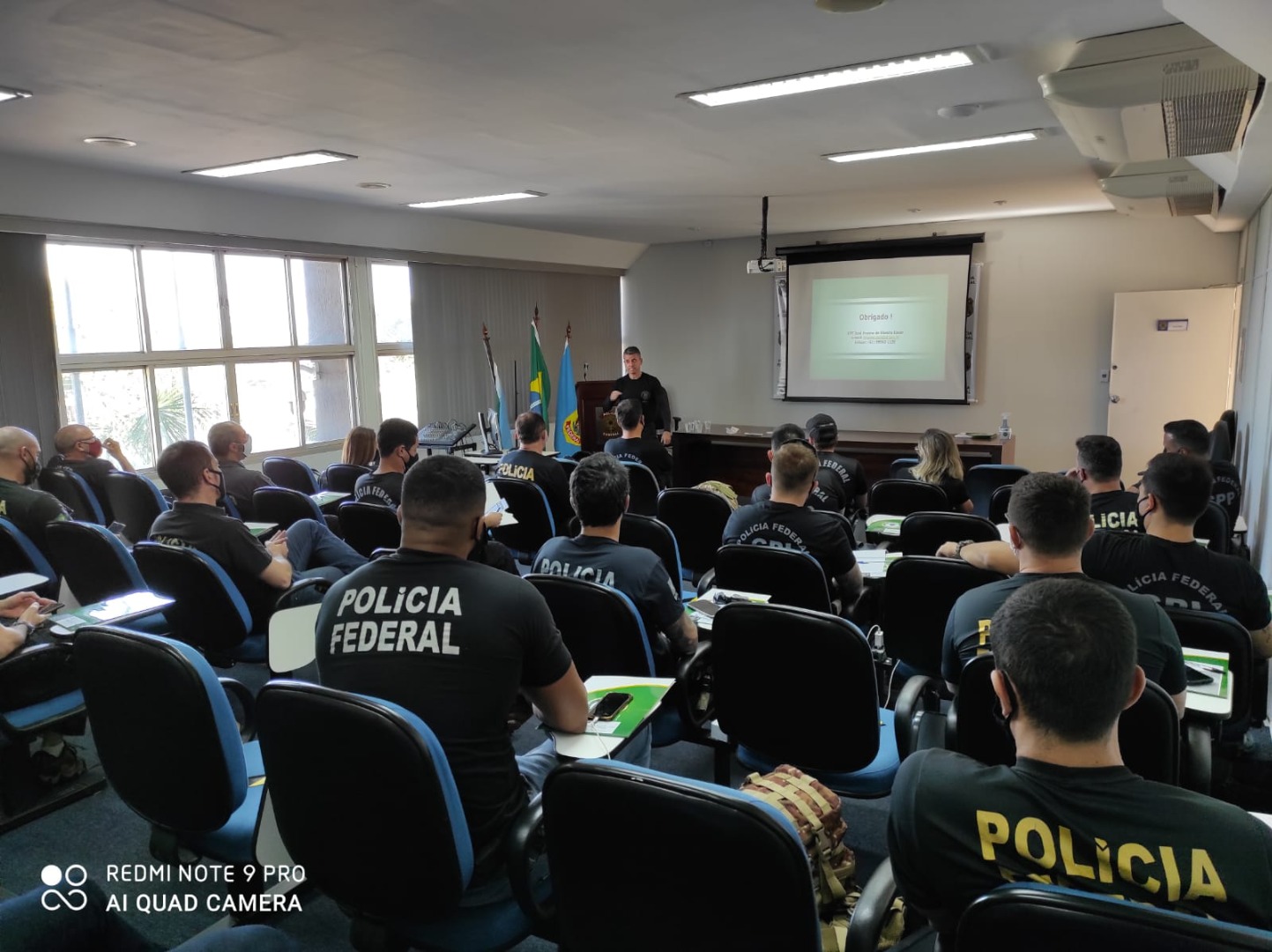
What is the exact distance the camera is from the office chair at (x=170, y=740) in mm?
1785

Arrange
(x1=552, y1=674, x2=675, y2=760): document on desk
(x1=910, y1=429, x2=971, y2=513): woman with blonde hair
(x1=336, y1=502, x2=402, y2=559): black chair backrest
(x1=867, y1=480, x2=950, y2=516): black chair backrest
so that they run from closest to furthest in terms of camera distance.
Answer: (x1=552, y1=674, x2=675, y2=760): document on desk, (x1=336, y1=502, x2=402, y2=559): black chair backrest, (x1=867, y1=480, x2=950, y2=516): black chair backrest, (x1=910, y1=429, x2=971, y2=513): woman with blonde hair

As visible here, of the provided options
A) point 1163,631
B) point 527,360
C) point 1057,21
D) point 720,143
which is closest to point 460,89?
point 720,143

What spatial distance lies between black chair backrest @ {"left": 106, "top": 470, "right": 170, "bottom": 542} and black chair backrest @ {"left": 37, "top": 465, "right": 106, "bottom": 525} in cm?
36

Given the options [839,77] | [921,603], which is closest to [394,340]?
[839,77]

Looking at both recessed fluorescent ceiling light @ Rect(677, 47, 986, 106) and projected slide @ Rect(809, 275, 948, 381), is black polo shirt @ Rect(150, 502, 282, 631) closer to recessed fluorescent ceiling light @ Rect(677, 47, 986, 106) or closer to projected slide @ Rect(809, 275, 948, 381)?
recessed fluorescent ceiling light @ Rect(677, 47, 986, 106)

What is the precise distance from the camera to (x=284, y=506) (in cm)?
446

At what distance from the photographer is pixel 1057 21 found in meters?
3.02

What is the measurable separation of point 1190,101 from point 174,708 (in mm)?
4232

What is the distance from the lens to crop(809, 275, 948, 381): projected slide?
934 centimetres

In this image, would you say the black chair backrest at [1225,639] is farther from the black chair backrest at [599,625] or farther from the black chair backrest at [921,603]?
the black chair backrest at [599,625]

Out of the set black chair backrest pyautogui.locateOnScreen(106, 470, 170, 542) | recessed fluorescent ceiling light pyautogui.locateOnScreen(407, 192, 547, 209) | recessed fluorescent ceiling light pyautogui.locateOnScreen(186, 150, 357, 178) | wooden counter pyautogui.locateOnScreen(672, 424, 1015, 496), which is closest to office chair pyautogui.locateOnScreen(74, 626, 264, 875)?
black chair backrest pyautogui.locateOnScreen(106, 470, 170, 542)

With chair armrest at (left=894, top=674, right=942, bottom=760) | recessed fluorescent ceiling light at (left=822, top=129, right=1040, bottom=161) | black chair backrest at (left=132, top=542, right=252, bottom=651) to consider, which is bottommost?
chair armrest at (left=894, top=674, right=942, bottom=760)

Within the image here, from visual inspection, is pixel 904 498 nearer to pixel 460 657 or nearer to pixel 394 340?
pixel 460 657

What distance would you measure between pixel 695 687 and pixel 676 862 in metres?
1.29
